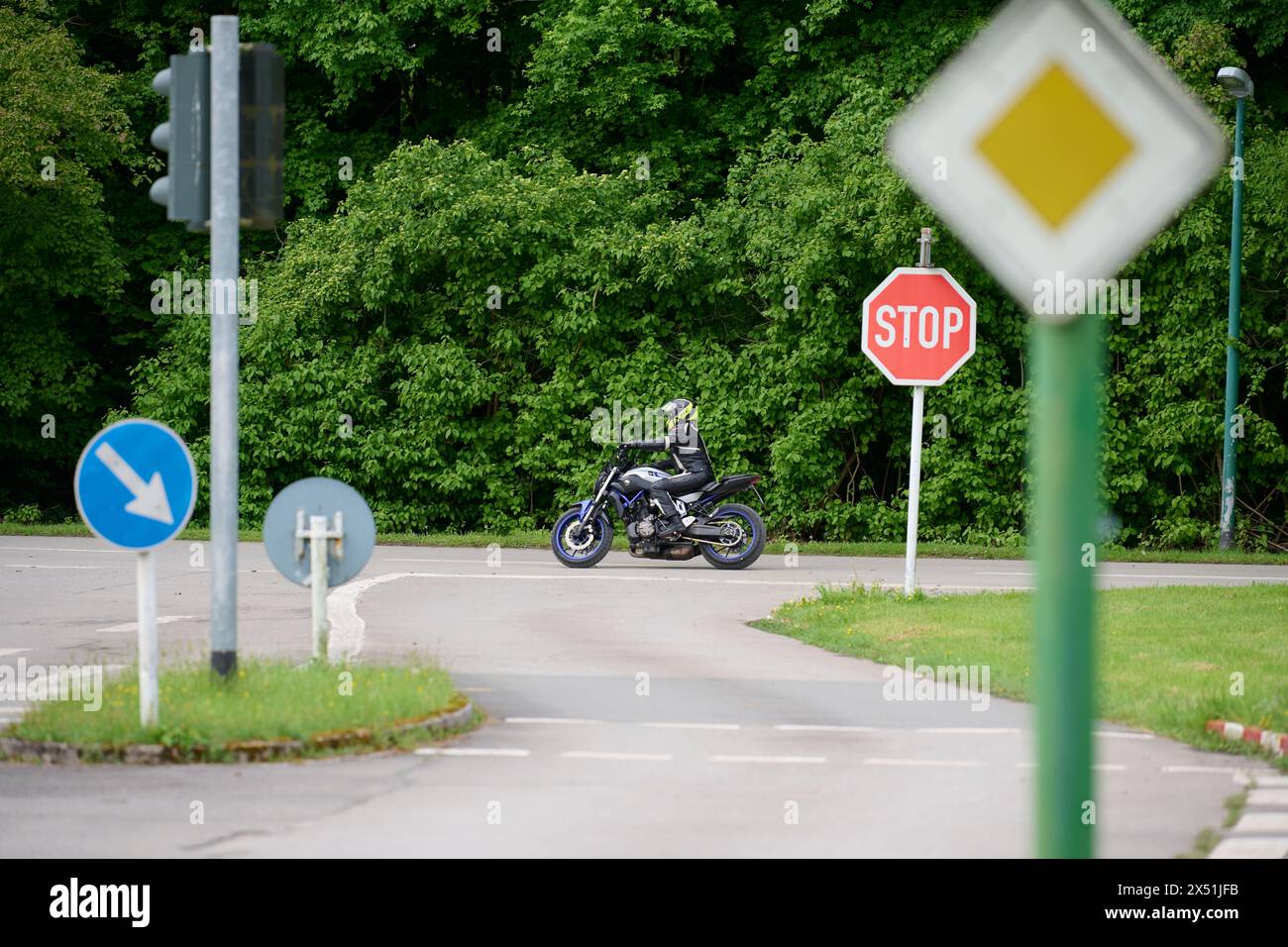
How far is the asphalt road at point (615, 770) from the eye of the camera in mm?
6941

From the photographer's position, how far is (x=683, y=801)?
769 centimetres

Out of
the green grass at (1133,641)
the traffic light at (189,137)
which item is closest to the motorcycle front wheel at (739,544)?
the green grass at (1133,641)

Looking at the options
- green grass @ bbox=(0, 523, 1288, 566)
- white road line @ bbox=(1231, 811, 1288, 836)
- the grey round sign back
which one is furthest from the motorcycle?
white road line @ bbox=(1231, 811, 1288, 836)

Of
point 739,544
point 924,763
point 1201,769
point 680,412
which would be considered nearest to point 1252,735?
point 1201,769

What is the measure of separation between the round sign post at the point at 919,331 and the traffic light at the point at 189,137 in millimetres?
8135

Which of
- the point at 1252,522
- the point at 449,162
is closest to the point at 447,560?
the point at 449,162

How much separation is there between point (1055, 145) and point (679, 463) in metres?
18.0

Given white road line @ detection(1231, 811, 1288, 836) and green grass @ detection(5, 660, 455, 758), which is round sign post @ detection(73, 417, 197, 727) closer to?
green grass @ detection(5, 660, 455, 758)

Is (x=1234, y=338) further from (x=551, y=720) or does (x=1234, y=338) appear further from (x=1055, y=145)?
(x=1055, y=145)

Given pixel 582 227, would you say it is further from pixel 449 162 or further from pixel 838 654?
pixel 838 654

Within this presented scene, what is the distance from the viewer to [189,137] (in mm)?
9484

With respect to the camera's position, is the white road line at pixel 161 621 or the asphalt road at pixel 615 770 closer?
the asphalt road at pixel 615 770

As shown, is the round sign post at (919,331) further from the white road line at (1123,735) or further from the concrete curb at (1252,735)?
the concrete curb at (1252,735)
